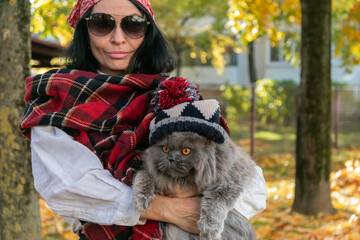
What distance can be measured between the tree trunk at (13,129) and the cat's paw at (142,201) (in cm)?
198

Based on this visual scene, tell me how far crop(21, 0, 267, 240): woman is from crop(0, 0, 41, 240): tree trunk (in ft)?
4.38

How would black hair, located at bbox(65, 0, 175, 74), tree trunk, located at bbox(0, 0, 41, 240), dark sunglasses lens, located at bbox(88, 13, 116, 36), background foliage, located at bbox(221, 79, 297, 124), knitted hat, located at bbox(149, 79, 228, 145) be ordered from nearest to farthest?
knitted hat, located at bbox(149, 79, 228, 145), dark sunglasses lens, located at bbox(88, 13, 116, 36), black hair, located at bbox(65, 0, 175, 74), tree trunk, located at bbox(0, 0, 41, 240), background foliage, located at bbox(221, 79, 297, 124)

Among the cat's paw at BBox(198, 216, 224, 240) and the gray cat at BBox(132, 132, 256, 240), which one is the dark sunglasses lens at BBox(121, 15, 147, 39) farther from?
the cat's paw at BBox(198, 216, 224, 240)

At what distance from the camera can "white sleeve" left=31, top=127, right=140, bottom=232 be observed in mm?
1721

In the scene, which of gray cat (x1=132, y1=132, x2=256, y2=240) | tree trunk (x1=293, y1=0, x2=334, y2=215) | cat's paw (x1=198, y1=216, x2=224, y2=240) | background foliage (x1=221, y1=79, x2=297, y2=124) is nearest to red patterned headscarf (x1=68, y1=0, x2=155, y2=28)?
gray cat (x1=132, y1=132, x2=256, y2=240)

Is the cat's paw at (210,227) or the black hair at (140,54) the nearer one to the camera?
the cat's paw at (210,227)

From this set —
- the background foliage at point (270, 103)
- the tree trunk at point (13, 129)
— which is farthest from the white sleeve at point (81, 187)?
the background foliage at point (270, 103)

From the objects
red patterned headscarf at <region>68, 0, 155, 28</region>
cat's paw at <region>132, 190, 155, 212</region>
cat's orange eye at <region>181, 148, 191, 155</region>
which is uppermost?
red patterned headscarf at <region>68, 0, 155, 28</region>

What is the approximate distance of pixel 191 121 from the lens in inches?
66.5

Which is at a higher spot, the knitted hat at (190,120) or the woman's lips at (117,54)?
the woman's lips at (117,54)

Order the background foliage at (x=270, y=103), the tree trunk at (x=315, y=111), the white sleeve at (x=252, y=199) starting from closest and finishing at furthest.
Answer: the white sleeve at (x=252, y=199) → the tree trunk at (x=315, y=111) → the background foliage at (x=270, y=103)

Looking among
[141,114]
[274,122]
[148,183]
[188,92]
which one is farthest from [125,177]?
[274,122]

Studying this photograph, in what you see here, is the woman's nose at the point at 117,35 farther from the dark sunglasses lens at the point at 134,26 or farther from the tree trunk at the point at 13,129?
the tree trunk at the point at 13,129

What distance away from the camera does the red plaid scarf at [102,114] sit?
1853 mm
